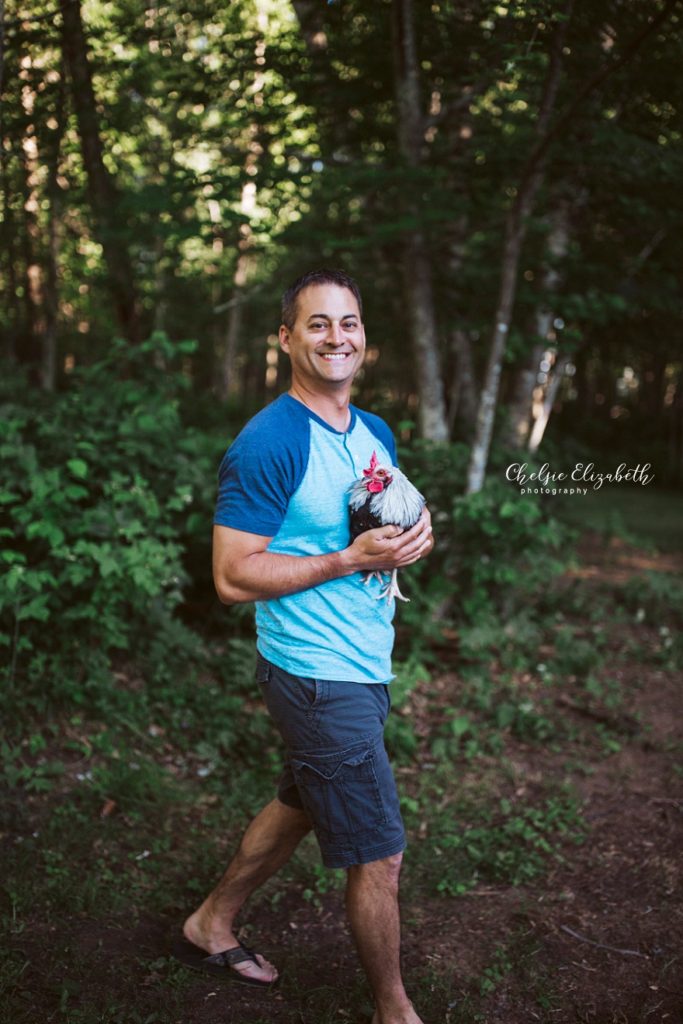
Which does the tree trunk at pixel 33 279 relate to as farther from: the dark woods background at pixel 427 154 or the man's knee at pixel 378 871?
the man's knee at pixel 378 871

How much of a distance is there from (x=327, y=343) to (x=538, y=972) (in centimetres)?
245

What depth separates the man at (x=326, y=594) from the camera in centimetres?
224

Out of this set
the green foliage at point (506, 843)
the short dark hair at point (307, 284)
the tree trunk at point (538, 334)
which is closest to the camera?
the short dark hair at point (307, 284)

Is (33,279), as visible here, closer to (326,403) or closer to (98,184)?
(98,184)

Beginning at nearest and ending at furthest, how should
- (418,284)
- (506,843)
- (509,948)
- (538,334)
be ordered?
(509,948) → (506,843) → (418,284) → (538,334)

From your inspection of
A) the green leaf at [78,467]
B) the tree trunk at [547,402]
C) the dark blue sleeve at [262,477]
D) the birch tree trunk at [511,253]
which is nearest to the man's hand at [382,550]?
the dark blue sleeve at [262,477]

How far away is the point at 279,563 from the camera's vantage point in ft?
7.34

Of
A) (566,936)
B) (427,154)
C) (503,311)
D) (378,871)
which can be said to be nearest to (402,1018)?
(378,871)

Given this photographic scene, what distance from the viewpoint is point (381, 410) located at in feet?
24.3

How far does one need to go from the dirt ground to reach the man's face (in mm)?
2169

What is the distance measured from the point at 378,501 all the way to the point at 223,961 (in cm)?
185

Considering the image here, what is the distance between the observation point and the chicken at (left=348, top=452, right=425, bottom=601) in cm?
231

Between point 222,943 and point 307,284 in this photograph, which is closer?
point 307,284

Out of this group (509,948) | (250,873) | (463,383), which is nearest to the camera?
(250,873)
